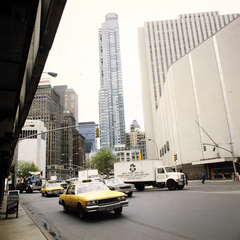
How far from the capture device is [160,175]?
2277 cm

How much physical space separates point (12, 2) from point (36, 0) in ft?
1.52

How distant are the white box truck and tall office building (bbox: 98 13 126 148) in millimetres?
140626

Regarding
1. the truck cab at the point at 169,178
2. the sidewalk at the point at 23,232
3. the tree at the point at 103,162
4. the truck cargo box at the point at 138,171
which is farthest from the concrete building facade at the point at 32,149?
the sidewalk at the point at 23,232

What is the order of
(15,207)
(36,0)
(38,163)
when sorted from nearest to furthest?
1. (36,0)
2. (15,207)
3. (38,163)

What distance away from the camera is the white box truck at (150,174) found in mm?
21734

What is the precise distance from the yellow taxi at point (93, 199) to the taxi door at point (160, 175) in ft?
43.1

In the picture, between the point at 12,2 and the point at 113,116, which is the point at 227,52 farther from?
the point at 113,116

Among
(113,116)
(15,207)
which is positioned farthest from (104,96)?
(15,207)

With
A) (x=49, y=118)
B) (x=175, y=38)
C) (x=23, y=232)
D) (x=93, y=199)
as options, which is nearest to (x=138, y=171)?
(x=93, y=199)

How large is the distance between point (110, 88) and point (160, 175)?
157161mm

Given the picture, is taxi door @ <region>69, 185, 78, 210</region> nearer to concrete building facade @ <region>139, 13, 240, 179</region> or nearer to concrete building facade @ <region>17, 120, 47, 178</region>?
concrete building facade @ <region>139, 13, 240, 179</region>

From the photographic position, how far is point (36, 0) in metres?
3.51

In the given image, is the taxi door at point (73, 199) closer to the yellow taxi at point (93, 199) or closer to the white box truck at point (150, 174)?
the yellow taxi at point (93, 199)

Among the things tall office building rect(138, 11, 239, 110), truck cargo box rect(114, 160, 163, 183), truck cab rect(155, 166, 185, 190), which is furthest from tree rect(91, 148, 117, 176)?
truck cab rect(155, 166, 185, 190)
